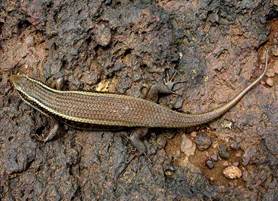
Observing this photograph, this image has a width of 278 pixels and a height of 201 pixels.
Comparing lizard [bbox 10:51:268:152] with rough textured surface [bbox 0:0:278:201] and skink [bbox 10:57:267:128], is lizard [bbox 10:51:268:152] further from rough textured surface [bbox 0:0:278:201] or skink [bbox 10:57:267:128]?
rough textured surface [bbox 0:0:278:201]

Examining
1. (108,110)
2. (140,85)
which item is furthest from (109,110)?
(140,85)

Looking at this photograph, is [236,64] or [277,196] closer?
[277,196]

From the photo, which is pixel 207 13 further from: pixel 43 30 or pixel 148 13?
pixel 43 30

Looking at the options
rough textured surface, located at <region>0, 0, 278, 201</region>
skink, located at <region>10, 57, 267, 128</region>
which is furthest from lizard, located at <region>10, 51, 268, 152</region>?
rough textured surface, located at <region>0, 0, 278, 201</region>

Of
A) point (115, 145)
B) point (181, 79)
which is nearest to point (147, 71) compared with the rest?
point (181, 79)

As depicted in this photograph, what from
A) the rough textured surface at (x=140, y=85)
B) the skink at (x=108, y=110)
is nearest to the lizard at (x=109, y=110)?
the skink at (x=108, y=110)

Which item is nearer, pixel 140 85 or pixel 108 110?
pixel 108 110

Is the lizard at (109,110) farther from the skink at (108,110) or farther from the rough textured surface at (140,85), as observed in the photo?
the rough textured surface at (140,85)

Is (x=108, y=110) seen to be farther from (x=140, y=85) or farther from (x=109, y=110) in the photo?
(x=140, y=85)
